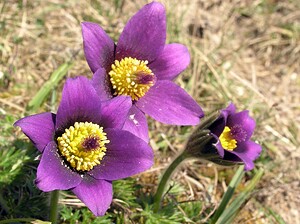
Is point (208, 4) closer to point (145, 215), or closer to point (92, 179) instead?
point (145, 215)

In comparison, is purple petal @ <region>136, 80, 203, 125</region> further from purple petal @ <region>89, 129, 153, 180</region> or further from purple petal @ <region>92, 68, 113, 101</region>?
purple petal @ <region>89, 129, 153, 180</region>

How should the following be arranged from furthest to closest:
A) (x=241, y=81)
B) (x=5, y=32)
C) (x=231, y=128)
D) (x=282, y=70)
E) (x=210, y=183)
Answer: (x=282, y=70), (x=241, y=81), (x=5, y=32), (x=210, y=183), (x=231, y=128)

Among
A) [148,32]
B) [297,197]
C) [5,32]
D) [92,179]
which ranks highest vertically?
[148,32]

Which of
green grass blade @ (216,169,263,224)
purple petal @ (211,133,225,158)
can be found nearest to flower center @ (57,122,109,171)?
purple petal @ (211,133,225,158)

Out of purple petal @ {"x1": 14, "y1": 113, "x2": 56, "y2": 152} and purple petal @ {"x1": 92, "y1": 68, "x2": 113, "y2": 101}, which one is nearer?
purple petal @ {"x1": 14, "y1": 113, "x2": 56, "y2": 152}

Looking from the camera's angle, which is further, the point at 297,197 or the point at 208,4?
the point at 208,4

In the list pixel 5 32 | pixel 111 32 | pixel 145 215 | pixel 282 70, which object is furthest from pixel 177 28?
pixel 145 215
